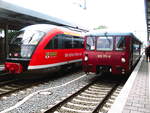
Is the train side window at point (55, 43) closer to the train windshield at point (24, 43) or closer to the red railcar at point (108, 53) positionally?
the train windshield at point (24, 43)

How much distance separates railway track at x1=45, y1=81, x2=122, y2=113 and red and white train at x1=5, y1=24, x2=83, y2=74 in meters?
2.25

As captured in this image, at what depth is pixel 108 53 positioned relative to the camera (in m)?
9.16

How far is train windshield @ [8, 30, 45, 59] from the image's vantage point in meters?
8.76

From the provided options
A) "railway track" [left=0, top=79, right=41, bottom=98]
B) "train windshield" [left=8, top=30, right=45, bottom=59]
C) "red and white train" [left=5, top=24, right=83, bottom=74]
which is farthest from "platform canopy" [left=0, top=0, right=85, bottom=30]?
"railway track" [left=0, top=79, right=41, bottom=98]

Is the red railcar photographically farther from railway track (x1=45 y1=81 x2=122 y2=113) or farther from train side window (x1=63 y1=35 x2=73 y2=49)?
train side window (x1=63 y1=35 x2=73 y2=49)

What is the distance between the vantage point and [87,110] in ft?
18.6

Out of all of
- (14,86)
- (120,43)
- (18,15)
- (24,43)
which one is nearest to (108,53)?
(120,43)

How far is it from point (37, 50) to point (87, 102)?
344 centimetres

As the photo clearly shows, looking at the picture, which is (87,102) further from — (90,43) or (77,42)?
(77,42)

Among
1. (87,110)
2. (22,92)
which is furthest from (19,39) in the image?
(87,110)

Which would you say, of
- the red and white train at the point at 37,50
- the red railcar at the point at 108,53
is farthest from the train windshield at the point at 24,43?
the red railcar at the point at 108,53

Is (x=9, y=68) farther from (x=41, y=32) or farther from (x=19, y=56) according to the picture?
(x=41, y=32)

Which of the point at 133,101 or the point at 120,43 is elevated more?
the point at 120,43

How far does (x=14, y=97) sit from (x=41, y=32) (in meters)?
3.41
